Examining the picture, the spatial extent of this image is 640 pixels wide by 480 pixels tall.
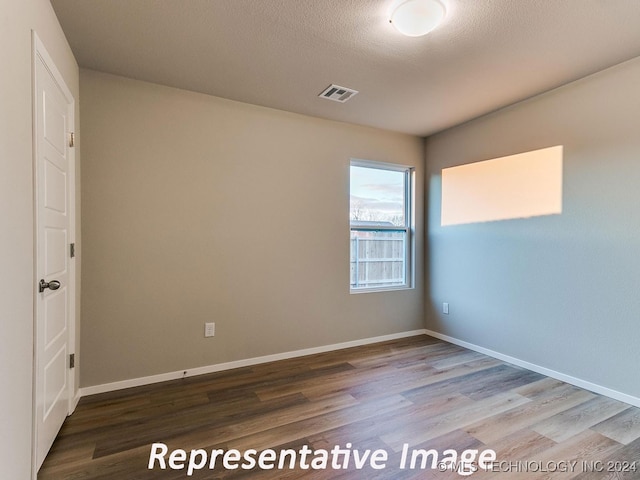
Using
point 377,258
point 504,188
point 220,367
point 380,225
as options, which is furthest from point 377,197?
point 220,367

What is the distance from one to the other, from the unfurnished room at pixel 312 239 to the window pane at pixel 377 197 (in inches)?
1.2

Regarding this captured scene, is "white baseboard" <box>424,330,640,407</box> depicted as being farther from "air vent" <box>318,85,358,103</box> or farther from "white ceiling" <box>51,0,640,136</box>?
"air vent" <box>318,85,358,103</box>

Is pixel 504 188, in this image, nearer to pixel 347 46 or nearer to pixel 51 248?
pixel 347 46

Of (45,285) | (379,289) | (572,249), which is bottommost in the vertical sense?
(379,289)

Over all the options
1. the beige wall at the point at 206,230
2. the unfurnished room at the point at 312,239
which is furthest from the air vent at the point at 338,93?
the beige wall at the point at 206,230

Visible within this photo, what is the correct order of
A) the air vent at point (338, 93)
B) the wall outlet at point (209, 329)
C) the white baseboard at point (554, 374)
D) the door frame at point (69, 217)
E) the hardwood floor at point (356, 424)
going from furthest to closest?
the wall outlet at point (209, 329) < the air vent at point (338, 93) < the white baseboard at point (554, 374) < the hardwood floor at point (356, 424) < the door frame at point (69, 217)

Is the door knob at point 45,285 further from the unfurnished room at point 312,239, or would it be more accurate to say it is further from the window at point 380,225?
the window at point 380,225

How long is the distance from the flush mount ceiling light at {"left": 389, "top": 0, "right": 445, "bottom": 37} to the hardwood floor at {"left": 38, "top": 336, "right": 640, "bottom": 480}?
243 centimetres

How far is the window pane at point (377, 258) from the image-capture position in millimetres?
→ 3756

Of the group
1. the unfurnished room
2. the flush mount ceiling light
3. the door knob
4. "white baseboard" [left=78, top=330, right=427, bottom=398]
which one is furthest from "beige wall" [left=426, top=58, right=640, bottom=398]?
the door knob

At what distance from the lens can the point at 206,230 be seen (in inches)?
114

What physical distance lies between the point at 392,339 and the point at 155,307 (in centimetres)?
266

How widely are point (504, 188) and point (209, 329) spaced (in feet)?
10.4

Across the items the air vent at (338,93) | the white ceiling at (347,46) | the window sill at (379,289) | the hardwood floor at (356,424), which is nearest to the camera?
the hardwood floor at (356,424)
